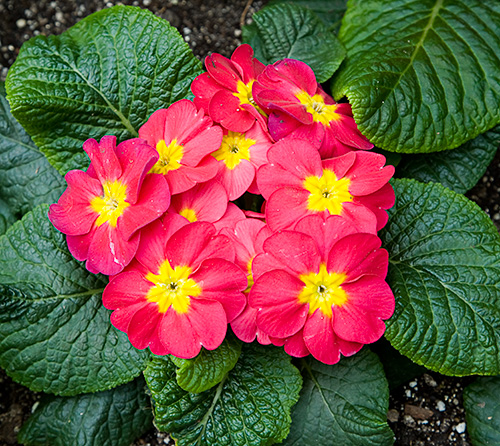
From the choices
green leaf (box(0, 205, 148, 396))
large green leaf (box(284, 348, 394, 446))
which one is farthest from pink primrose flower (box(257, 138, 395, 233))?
green leaf (box(0, 205, 148, 396))

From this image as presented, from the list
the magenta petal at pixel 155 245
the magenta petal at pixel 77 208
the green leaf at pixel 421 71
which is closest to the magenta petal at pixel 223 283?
the magenta petal at pixel 155 245

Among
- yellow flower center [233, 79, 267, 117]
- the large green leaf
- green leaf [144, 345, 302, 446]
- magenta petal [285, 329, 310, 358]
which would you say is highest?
yellow flower center [233, 79, 267, 117]

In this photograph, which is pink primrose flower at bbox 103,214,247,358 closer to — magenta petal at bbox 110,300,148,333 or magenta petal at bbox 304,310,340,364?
magenta petal at bbox 110,300,148,333

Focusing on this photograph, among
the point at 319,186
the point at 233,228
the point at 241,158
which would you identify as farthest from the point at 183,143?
the point at 319,186

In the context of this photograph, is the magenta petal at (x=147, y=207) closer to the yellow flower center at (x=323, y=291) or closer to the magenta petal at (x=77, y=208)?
the magenta petal at (x=77, y=208)

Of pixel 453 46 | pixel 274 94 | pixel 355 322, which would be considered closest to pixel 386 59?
pixel 453 46

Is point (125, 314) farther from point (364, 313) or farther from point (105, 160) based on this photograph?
point (364, 313)

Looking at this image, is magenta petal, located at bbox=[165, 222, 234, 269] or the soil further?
the soil
